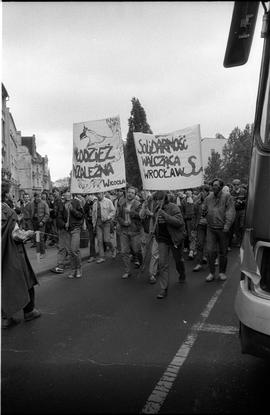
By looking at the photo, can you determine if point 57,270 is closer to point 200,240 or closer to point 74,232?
point 74,232

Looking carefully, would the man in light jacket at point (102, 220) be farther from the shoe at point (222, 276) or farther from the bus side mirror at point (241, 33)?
the bus side mirror at point (241, 33)

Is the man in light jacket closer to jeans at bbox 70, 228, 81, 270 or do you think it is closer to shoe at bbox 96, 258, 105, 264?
shoe at bbox 96, 258, 105, 264

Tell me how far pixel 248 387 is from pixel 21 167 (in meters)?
86.3

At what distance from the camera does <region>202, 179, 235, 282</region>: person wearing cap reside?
7.50m

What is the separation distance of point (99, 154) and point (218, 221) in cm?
264

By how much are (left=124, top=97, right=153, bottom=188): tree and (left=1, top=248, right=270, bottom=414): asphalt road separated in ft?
196

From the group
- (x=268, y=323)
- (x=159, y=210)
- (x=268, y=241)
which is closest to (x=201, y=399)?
(x=268, y=323)

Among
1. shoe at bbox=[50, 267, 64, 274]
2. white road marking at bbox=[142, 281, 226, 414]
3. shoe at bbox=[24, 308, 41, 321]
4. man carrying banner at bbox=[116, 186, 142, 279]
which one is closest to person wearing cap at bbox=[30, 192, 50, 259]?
shoe at bbox=[50, 267, 64, 274]

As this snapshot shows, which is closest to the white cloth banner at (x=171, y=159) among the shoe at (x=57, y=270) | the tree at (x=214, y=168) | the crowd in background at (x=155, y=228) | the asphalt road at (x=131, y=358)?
the crowd in background at (x=155, y=228)

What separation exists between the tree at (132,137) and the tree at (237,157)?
55.8 ft

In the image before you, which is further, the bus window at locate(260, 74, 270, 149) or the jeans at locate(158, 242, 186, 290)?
the jeans at locate(158, 242, 186, 290)

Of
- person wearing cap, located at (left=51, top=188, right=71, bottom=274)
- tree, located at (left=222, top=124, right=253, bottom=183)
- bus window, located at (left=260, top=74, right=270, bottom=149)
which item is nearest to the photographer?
bus window, located at (left=260, top=74, right=270, bottom=149)

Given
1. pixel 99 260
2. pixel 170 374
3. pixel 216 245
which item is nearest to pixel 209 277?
pixel 216 245

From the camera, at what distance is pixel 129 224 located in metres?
8.60
